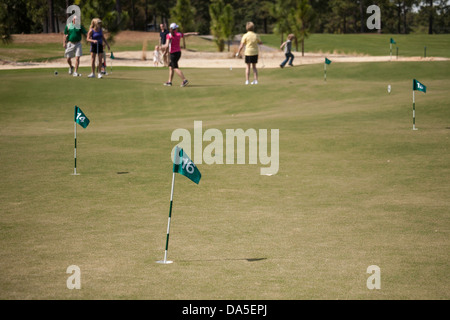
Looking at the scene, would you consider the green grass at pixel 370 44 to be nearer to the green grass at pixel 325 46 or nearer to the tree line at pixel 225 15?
the green grass at pixel 325 46

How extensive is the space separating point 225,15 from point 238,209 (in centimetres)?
5229

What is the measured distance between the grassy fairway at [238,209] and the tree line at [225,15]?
32751mm

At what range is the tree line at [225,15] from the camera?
5469cm

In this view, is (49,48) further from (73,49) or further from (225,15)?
(73,49)

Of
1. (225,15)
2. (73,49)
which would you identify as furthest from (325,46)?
(73,49)

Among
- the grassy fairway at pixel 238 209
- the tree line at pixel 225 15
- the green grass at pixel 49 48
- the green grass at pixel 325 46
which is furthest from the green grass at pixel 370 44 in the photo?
the grassy fairway at pixel 238 209

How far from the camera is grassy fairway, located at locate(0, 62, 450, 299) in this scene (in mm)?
6629

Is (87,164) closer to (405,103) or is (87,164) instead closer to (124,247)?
(124,247)

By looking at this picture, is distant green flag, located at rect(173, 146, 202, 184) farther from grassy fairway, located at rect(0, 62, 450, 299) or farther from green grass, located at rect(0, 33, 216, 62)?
green grass, located at rect(0, 33, 216, 62)

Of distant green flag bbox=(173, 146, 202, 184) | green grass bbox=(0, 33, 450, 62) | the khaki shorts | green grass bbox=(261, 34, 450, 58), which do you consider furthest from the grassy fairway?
green grass bbox=(261, 34, 450, 58)

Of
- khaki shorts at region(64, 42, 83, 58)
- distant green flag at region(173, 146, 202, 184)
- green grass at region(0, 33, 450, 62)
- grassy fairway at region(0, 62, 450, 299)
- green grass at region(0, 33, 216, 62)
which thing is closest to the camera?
grassy fairway at region(0, 62, 450, 299)

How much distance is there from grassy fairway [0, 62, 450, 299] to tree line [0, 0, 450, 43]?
32.8 m

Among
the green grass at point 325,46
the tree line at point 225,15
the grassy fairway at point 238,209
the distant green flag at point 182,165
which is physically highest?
the tree line at point 225,15

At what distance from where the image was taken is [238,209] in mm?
9766
